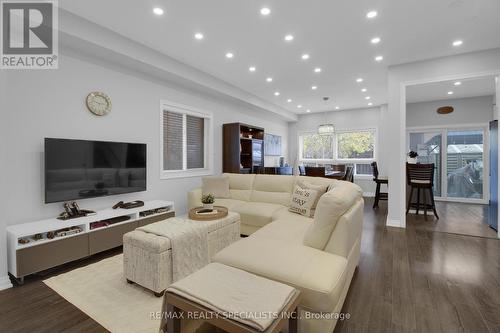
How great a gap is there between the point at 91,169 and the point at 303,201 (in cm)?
297

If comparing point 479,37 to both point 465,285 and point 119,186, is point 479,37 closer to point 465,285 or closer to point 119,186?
point 465,285

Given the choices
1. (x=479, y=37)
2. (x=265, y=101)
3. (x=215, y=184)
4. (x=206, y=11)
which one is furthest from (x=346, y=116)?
(x=206, y=11)

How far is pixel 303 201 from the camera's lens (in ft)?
10.8

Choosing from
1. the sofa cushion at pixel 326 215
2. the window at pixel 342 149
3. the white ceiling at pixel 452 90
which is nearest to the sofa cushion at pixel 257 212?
the sofa cushion at pixel 326 215

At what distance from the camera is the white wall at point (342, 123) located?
7.84m

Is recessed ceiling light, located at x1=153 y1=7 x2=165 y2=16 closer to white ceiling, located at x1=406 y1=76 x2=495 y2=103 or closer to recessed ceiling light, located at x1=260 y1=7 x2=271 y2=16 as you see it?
recessed ceiling light, located at x1=260 y1=7 x2=271 y2=16

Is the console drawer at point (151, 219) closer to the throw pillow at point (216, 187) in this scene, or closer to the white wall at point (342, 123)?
the throw pillow at point (216, 187)

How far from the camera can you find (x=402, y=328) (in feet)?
5.85

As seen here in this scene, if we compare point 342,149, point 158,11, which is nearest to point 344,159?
point 342,149

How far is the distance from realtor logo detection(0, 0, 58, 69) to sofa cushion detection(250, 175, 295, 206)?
11.2ft

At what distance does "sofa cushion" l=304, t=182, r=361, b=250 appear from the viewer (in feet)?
6.12

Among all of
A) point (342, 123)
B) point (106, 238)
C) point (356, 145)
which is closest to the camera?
point (106, 238)

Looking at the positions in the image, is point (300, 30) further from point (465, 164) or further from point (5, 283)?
point (465, 164)

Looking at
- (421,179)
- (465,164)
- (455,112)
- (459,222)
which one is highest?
(455,112)
